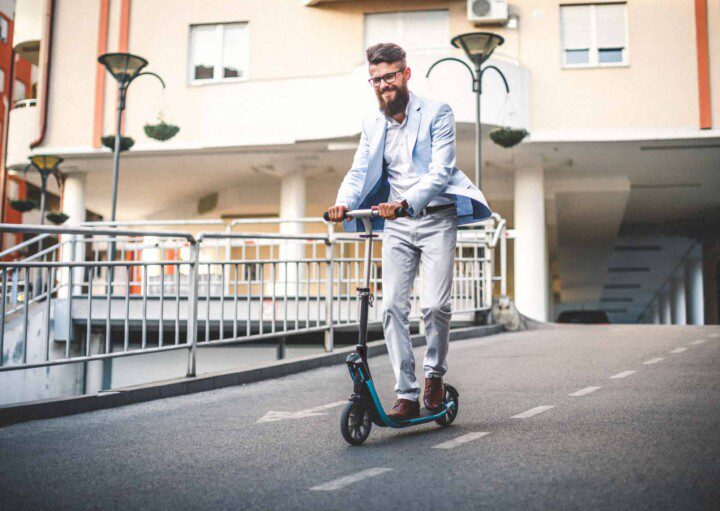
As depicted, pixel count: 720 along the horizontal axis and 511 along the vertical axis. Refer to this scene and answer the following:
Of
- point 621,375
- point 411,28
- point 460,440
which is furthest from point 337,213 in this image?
point 411,28

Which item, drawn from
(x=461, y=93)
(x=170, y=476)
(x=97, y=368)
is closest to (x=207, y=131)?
(x=461, y=93)

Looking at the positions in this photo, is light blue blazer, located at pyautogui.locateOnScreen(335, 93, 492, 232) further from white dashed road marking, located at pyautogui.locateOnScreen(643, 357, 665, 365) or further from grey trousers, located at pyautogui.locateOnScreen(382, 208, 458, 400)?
white dashed road marking, located at pyautogui.locateOnScreen(643, 357, 665, 365)

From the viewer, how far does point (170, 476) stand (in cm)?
411

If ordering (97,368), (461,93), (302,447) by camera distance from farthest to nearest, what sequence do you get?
(461,93) < (97,368) < (302,447)

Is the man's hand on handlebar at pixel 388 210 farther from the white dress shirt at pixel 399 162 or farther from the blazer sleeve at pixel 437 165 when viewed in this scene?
the white dress shirt at pixel 399 162

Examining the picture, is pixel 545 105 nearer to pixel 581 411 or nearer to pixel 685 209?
pixel 685 209

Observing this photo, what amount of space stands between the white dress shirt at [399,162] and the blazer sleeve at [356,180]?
0.43 feet

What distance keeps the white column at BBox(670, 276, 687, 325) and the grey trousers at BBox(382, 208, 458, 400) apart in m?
35.7

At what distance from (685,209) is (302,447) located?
2628 centimetres

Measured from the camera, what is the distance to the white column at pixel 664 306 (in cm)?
4439

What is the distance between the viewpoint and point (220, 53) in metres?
22.2

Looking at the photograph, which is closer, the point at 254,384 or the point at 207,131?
the point at 254,384

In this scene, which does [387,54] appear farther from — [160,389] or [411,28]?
[411,28]

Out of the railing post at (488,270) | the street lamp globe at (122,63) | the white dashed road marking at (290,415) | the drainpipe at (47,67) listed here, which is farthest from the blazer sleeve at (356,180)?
the drainpipe at (47,67)
